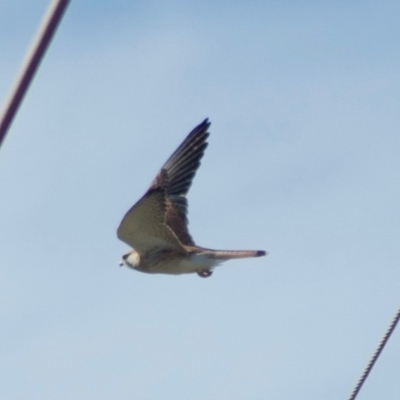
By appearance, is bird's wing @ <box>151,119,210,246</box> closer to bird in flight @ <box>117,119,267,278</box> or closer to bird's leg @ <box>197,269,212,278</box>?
bird in flight @ <box>117,119,267,278</box>

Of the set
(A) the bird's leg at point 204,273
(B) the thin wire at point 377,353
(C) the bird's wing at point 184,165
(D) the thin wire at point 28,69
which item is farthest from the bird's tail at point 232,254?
(D) the thin wire at point 28,69

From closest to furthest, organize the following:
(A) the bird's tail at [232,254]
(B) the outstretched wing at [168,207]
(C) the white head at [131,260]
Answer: (A) the bird's tail at [232,254]
(B) the outstretched wing at [168,207]
(C) the white head at [131,260]

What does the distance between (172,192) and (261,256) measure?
3518mm

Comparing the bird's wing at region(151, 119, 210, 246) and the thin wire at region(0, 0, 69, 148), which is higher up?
the thin wire at region(0, 0, 69, 148)

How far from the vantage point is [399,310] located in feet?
20.0

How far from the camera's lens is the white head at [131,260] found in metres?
15.0

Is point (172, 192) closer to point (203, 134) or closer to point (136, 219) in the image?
point (203, 134)

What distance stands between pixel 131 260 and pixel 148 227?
3.95 feet

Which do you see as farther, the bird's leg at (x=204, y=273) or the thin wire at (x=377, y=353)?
the bird's leg at (x=204, y=273)

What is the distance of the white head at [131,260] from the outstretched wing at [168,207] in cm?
25

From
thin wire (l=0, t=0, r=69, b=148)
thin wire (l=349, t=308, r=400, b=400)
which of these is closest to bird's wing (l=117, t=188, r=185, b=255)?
thin wire (l=349, t=308, r=400, b=400)

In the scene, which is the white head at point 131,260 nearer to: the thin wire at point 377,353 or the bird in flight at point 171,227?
the bird in flight at point 171,227

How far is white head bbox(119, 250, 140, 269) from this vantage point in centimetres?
1498

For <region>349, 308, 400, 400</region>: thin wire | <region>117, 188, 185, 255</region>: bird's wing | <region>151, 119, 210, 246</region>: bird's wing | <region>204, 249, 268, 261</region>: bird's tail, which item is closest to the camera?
<region>349, 308, 400, 400</region>: thin wire
